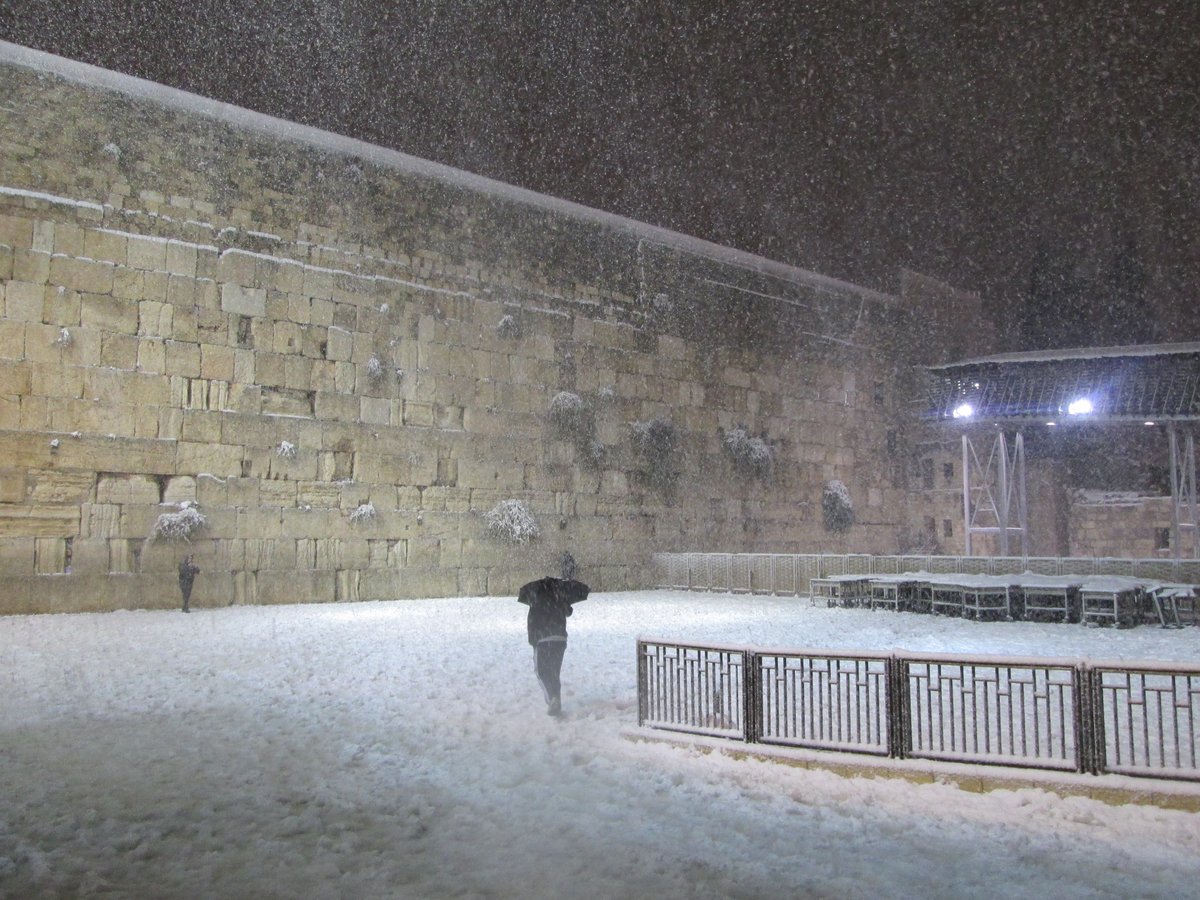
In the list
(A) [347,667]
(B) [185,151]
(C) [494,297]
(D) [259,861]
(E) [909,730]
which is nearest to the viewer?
(D) [259,861]

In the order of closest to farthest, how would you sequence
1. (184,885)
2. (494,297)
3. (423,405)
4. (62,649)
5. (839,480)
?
(184,885) < (62,649) < (423,405) < (494,297) < (839,480)

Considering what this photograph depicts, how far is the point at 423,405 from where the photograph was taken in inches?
722

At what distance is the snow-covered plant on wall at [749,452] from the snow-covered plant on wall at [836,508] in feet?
8.20

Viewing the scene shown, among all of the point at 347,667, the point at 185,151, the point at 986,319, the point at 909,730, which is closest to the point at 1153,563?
the point at 909,730

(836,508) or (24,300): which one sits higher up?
(24,300)

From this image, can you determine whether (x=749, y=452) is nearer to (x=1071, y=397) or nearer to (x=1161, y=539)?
(x=1071, y=397)

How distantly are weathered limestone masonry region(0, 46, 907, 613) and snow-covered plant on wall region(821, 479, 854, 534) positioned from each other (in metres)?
1.87

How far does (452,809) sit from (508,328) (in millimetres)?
15215

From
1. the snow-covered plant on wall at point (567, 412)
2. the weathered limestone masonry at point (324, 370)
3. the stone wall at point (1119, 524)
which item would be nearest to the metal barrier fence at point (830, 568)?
the weathered limestone masonry at point (324, 370)

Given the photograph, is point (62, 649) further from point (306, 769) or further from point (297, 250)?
point (297, 250)

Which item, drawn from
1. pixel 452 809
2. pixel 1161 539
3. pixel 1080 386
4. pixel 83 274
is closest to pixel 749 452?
pixel 1080 386

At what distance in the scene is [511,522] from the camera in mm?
19172

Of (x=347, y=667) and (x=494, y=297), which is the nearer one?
→ (x=347, y=667)

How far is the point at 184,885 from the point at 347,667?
564 cm
